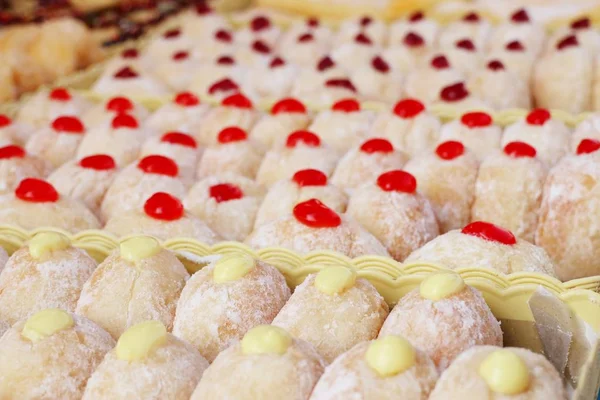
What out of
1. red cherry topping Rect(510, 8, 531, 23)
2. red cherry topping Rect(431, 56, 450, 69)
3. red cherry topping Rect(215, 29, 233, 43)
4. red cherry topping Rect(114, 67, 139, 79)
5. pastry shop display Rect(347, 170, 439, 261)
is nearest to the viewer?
pastry shop display Rect(347, 170, 439, 261)

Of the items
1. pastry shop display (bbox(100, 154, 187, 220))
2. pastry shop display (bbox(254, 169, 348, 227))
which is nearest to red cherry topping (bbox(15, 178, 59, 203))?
pastry shop display (bbox(100, 154, 187, 220))

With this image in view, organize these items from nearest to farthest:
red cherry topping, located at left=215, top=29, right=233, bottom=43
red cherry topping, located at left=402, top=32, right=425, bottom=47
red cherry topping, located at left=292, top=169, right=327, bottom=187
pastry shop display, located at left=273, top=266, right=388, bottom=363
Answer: pastry shop display, located at left=273, top=266, right=388, bottom=363 < red cherry topping, located at left=292, top=169, right=327, bottom=187 < red cherry topping, located at left=402, top=32, right=425, bottom=47 < red cherry topping, located at left=215, top=29, right=233, bottom=43

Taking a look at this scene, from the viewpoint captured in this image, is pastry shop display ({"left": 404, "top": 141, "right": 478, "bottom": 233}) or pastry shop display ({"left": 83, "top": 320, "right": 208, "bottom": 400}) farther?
pastry shop display ({"left": 404, "top": 141, "right": 478, "bottom": 233})

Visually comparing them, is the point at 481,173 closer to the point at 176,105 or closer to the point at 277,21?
the point at 176,105

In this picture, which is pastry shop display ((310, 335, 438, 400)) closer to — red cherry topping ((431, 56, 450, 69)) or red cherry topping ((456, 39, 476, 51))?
red cherry topping ((431, 56, 450, 69))

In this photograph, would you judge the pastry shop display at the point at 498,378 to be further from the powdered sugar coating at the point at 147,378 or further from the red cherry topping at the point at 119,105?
the red cherry topping at the point at 119,105

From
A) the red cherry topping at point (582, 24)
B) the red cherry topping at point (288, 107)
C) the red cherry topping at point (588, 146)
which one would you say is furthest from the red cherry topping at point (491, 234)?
the red cherry topping at point (582, 24)
